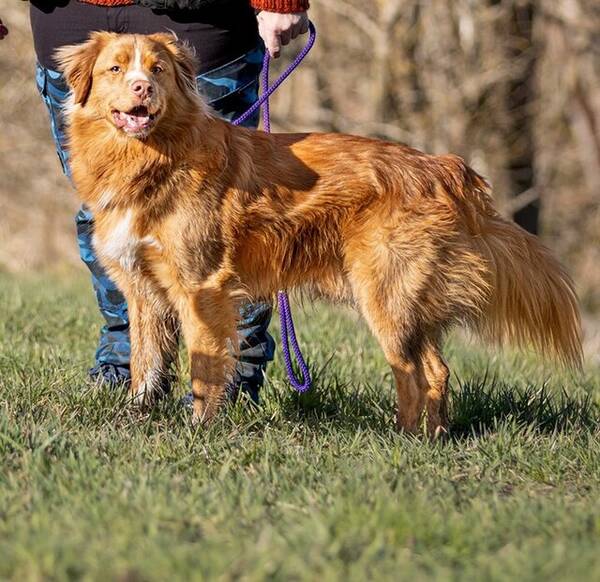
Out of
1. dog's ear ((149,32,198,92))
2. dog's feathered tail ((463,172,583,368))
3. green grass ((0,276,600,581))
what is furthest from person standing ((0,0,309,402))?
dog's feathered tail ((463,172,583,368))

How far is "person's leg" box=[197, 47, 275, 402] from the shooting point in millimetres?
4961

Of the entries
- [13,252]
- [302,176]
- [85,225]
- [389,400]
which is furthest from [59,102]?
[13,252]

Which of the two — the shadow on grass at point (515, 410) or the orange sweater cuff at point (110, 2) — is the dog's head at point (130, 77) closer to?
the orange sweater cuff at point (110, 2)

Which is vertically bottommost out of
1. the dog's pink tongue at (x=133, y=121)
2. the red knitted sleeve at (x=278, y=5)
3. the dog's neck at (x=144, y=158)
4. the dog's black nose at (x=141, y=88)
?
the dog's neck at (x=144, y=158)

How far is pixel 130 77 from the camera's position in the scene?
4.34m

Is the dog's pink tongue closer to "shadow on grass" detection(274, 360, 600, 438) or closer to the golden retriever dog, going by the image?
the golden retriever dog

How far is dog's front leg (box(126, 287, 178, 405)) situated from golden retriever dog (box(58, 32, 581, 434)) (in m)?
0.01

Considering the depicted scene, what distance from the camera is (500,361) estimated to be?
6.59 meters

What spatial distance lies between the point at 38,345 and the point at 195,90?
6.30 feet

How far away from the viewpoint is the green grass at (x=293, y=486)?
2746mm

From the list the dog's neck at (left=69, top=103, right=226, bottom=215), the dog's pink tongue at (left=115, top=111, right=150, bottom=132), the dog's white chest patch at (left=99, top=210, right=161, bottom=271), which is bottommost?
the dog's white chest patch at (left=99, top=210, right=161, bottom=271)

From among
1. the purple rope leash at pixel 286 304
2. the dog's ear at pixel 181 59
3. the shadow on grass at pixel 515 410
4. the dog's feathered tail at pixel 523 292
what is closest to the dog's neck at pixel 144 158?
the dog's ear at pixel 181 59

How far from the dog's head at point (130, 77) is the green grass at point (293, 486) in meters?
1.16

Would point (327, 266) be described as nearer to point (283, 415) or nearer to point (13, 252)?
point (283, 415)
